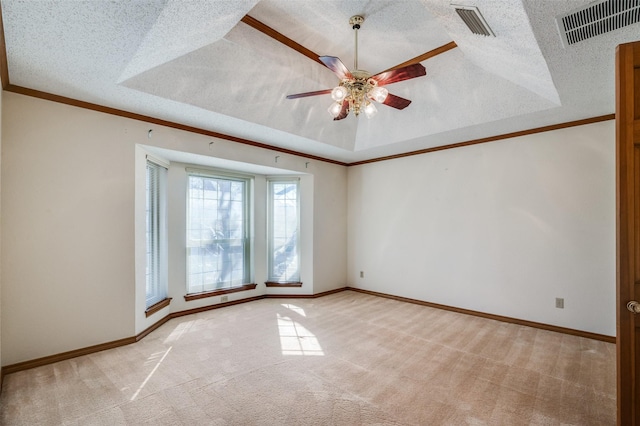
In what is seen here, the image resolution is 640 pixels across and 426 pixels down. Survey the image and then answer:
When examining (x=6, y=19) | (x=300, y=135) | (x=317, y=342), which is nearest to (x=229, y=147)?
(x=300, y=135)

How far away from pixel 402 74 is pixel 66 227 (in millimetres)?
3449

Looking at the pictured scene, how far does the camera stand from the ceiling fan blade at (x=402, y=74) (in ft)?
7.16

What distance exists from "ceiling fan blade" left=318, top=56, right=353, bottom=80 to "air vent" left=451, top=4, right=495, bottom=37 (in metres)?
0.85

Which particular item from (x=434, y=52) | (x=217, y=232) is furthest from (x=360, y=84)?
(x=217, y=232)

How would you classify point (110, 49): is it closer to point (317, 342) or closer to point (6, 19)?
point (6, 19)

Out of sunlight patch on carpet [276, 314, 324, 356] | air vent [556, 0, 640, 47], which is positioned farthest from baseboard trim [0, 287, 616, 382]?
air vent [556, 0, 640, 47]

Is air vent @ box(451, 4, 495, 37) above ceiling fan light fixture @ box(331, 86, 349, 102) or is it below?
above

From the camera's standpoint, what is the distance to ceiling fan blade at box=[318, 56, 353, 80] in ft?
7.22

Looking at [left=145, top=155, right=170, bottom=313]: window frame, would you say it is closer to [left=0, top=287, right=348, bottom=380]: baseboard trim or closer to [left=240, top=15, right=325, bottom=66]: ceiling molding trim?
[left=0, top=287, right=348, bottom=380]: baseboard trim

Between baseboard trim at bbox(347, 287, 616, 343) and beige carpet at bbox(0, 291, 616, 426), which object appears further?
baseboard trim at bbox(347, 287, 616, 343)

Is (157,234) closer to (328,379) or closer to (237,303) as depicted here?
(237,303)

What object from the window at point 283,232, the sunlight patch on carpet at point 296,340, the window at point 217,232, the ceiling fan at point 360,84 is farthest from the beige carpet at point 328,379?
the ceiling fan at point 360,84

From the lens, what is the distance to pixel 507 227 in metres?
4.04

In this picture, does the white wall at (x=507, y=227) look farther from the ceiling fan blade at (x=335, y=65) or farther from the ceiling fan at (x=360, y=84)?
the ceiling fan blade at (x=335, y=65)
